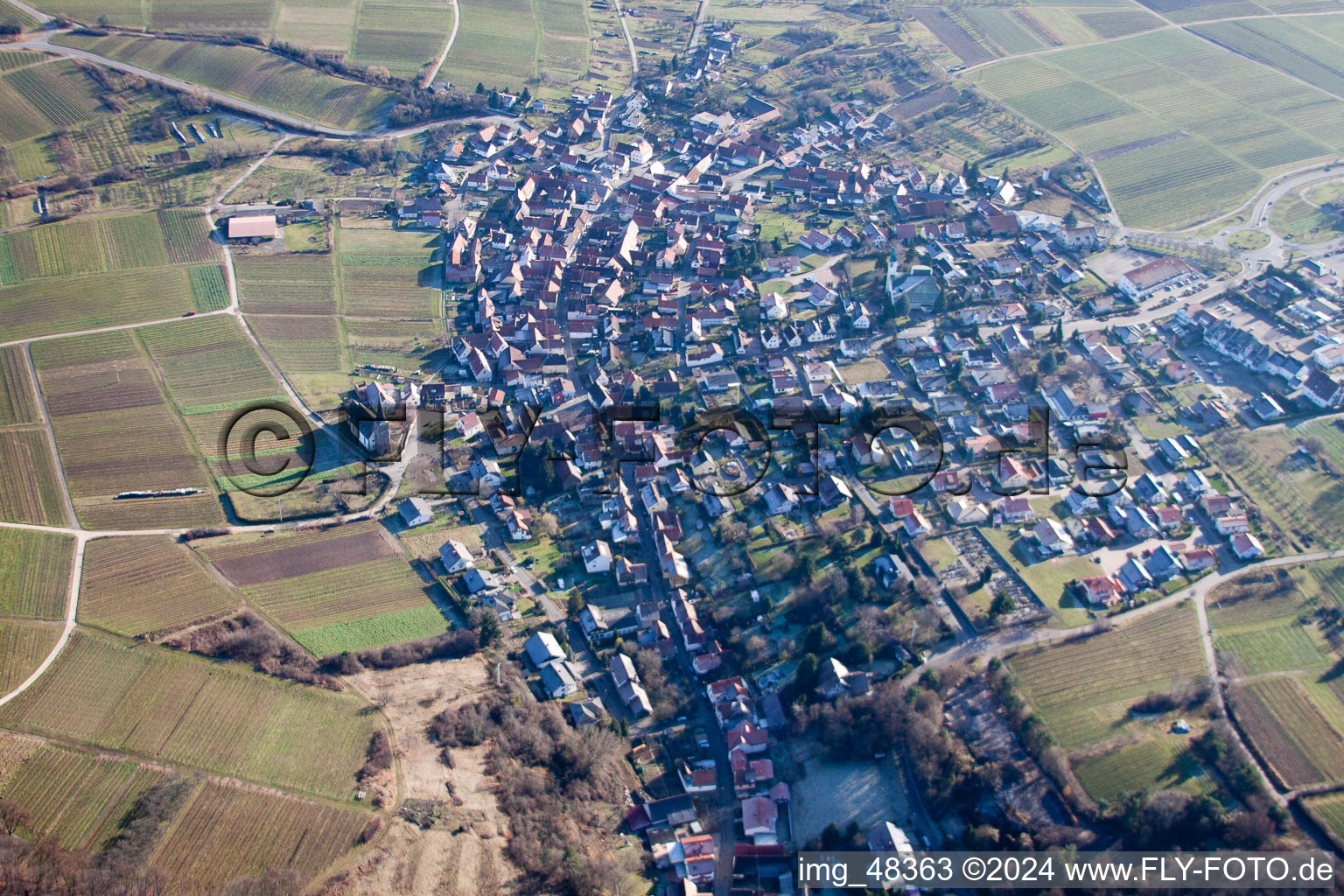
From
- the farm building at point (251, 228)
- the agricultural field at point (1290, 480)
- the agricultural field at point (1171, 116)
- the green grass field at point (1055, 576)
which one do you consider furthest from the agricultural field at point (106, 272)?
the agricultural field at point (1171, 116)

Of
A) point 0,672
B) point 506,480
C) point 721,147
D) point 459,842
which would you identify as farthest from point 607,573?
point 721,147

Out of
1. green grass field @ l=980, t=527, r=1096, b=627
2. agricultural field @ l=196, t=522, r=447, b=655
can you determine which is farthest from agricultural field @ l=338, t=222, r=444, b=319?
green grass field @ l=980, t=527, r=1096, b=627

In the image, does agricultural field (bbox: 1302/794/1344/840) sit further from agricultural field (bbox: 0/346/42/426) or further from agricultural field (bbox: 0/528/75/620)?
Result: agricultural field (bbox: 0/346/42/426)

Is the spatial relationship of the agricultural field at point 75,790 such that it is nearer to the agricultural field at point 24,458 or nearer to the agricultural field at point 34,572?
the agricultural field at point 34,572

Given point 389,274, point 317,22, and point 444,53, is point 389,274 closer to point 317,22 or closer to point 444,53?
point 444,53

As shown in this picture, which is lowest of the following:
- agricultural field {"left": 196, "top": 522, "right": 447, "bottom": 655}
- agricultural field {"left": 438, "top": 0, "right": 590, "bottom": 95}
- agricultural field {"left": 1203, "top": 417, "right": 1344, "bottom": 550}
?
agricultural field {"left": 196, "top": 522, "right": 447, "bottom": 655}
